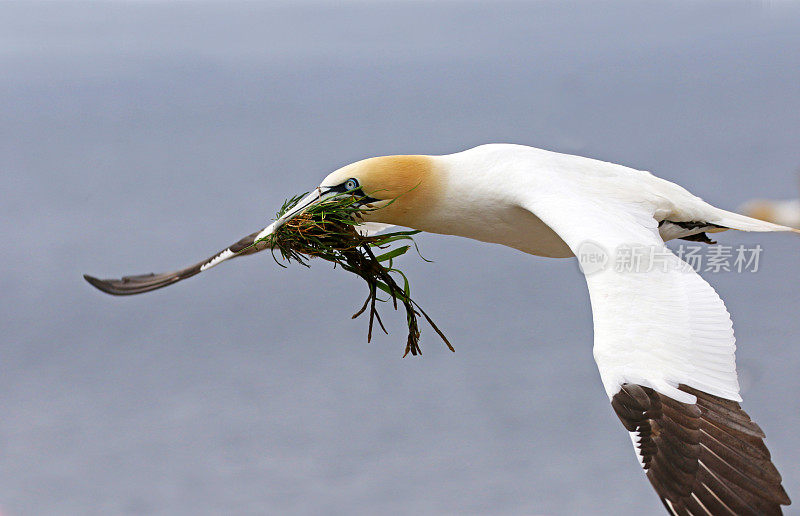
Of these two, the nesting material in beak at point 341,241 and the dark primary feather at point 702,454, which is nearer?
the dark primary feather at point 702,454

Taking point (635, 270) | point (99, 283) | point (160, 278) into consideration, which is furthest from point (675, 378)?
point (99, 283)

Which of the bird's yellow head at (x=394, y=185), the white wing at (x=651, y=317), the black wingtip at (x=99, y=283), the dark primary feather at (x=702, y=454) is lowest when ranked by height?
the black wingtip at (x=99, y=283)

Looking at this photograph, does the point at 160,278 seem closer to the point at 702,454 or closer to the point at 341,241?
the point at 341,241

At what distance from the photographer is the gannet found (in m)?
3.16

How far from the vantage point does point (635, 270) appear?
356 cm

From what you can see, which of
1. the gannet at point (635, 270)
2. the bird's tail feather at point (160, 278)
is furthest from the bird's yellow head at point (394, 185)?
the bird's tail feather at point (160, 278)

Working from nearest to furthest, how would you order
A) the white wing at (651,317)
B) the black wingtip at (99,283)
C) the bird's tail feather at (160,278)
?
the white wing at (651,317) < the bird's tail feather at (160,278) < the black wingtip at (99,283)

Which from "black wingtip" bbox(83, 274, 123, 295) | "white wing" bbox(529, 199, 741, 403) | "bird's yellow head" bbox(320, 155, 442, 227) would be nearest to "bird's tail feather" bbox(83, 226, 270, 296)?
"black wingtip" bbox(83, 274, 123, 295)

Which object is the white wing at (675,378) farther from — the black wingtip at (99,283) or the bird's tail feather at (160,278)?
the black wingtip at (99,283)

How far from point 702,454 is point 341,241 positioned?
170 cm

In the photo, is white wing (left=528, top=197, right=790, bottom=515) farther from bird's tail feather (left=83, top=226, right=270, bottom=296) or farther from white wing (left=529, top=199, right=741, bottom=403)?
bird's tail feather (left=83, top=226, right=270, bottom=296)

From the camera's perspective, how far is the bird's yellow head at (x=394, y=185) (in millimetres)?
4195

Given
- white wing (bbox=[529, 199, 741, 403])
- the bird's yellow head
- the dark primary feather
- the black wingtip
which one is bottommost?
the black wingtip

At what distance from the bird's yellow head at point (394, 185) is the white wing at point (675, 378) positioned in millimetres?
806
